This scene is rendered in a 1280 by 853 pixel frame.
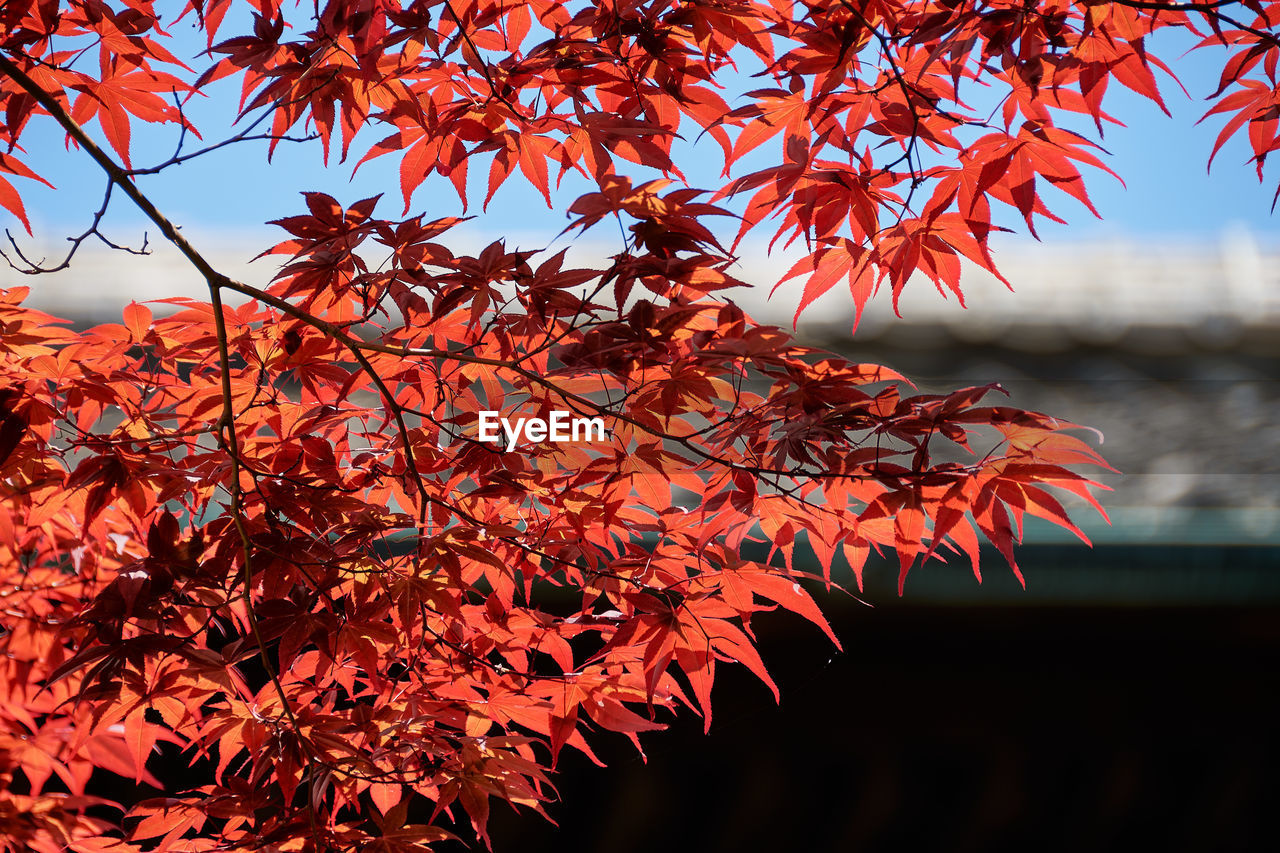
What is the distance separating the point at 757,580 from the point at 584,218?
18.3 inches

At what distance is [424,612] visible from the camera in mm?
1045

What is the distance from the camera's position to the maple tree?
941 millimetres

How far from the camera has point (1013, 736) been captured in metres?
2.50

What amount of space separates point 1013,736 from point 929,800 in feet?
1.06

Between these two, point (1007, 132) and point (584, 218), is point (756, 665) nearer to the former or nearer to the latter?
point (584, 218)

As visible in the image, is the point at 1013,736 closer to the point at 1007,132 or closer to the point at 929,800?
the point at 929,800

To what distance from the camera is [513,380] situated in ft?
3.87

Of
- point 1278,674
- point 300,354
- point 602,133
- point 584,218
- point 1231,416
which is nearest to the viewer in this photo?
point 584,218

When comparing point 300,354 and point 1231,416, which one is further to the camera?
point 1231,416

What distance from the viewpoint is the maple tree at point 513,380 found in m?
0.94

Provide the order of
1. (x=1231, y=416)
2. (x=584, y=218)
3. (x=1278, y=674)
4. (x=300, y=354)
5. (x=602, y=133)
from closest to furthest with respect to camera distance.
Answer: (x=584, y=218), (x=602, y=133), (x=300, y=354), (x=1278, y=674), (x=1231, y=416)

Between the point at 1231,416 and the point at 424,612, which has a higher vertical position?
the point at 1231,416

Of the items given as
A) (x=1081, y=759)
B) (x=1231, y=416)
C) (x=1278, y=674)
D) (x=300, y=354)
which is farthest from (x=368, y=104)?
(x=1231, y=416)

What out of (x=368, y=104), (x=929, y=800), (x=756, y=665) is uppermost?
(x=368, y=104)
